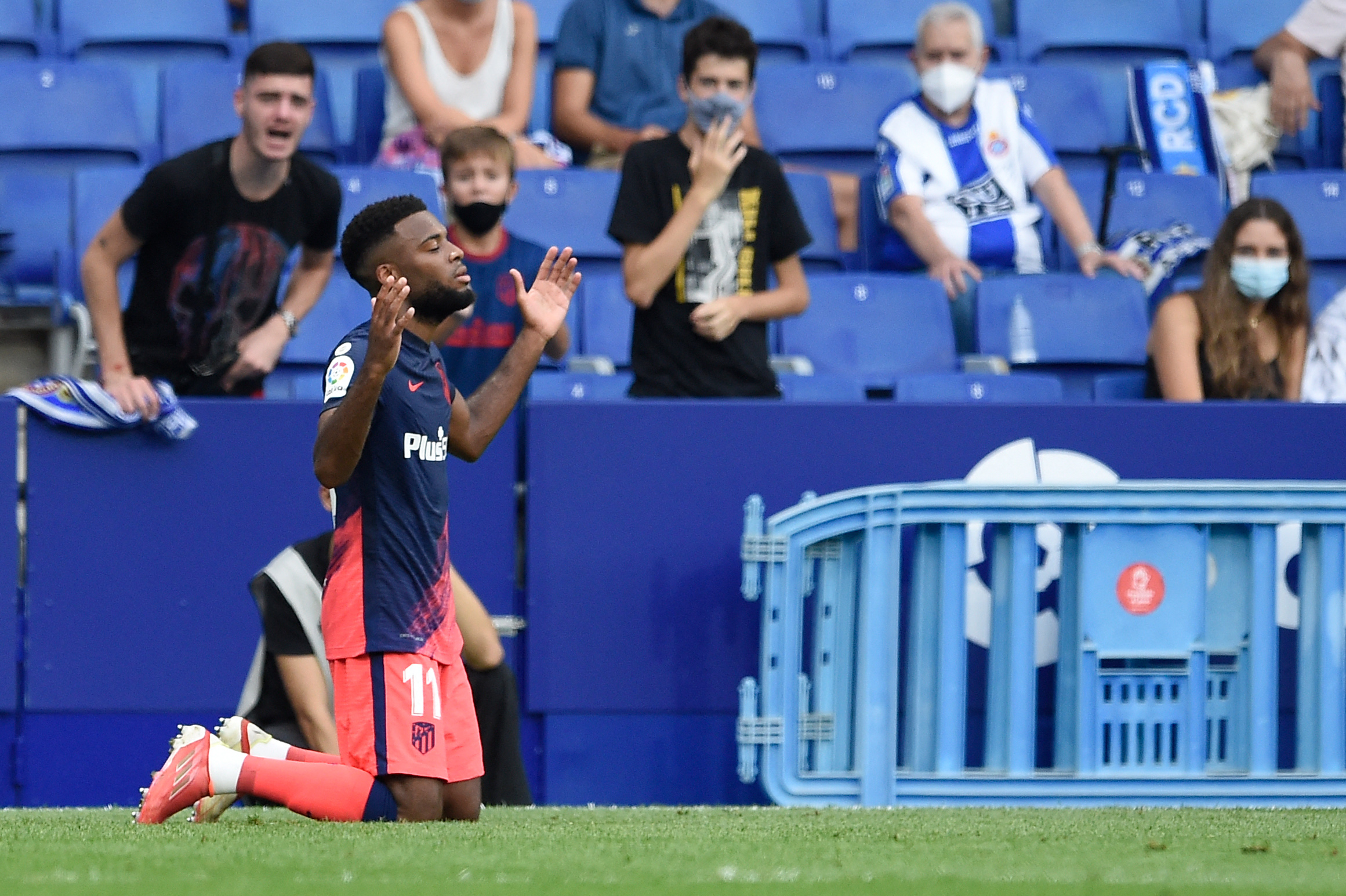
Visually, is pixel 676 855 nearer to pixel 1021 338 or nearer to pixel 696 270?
pixel 696 270

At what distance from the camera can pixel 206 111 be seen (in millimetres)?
7367

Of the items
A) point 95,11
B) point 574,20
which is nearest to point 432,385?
point 574,20

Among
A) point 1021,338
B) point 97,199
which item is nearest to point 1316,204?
point 1021,338

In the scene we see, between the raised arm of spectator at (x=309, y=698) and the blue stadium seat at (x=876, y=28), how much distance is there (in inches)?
186

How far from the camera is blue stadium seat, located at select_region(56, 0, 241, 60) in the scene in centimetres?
789

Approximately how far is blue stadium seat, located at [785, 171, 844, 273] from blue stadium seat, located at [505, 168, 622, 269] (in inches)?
31.0

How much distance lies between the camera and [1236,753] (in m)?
4.65

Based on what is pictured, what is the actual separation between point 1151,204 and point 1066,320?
110cm

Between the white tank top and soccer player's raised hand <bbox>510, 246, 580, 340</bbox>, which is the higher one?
the white tank top

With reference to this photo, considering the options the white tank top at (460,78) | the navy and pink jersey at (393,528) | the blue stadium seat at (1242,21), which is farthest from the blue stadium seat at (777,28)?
the navy and pink jersey at (393,528)

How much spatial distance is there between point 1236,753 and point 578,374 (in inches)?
97.6

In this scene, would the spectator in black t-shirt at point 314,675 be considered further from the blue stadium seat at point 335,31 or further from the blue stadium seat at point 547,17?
the blue stadium seat at point 547,17

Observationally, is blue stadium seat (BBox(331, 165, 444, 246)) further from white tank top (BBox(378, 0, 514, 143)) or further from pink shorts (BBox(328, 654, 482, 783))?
pink shorts (BBox(328, 654, 482, 783))

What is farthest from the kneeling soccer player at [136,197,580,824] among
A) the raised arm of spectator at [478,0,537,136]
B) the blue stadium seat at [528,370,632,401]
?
the raised arm of spectator at [478,0,537,136]
